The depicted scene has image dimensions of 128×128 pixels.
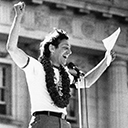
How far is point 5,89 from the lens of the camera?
97.5ft

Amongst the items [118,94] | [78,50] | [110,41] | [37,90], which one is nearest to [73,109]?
[118,94]

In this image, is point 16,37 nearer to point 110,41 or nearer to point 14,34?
point 14,34

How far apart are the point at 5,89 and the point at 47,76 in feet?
61.0

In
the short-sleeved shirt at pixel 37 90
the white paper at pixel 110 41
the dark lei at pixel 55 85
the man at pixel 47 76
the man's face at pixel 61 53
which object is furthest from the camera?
the white paper at pixel 110 41

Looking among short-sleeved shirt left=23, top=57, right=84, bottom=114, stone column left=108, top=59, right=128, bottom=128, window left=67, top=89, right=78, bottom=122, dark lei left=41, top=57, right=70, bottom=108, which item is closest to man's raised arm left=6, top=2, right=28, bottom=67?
short-sleeved shirt left=23, top=57, right=84, bottom=114

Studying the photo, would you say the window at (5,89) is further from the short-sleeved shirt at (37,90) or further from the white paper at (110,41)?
the short-sleeved shirt at (37,90)

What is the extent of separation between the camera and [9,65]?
29875 millimetres

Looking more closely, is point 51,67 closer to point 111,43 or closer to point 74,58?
point 111,43

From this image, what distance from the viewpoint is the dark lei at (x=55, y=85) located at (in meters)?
11.2

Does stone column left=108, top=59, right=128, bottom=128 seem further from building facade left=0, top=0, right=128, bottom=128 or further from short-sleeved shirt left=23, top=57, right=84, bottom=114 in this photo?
short-sleeved shirt left=23, top=57, right=84, bottom=114

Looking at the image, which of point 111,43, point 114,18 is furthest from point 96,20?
point 111,43

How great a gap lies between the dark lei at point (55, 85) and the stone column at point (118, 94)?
19.4 metres

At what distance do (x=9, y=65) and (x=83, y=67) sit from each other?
2.23m

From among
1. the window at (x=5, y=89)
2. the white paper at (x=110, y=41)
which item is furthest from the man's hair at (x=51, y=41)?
the window at (x=5, y=89)
